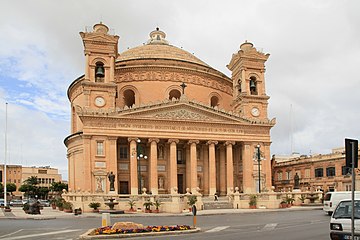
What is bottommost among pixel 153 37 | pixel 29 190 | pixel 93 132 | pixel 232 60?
pixel 29 190

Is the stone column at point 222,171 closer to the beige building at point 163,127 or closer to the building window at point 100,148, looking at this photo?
the beige building at point 163,127

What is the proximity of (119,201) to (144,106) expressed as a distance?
Answer: 1474 cm

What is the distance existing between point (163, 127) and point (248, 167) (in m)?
13.1

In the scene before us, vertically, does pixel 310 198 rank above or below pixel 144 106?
below

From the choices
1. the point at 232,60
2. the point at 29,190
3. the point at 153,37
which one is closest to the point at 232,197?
the point at 232,60

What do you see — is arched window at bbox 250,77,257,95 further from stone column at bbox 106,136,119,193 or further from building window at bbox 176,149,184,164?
stone column at bbox 106,136,119,193

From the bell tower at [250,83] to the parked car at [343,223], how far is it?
45886 mm

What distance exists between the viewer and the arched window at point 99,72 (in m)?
56.8

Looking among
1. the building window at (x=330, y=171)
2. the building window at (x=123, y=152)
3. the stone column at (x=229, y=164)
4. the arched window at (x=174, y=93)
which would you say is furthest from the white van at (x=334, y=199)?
the arched window at (x=174, y=93)

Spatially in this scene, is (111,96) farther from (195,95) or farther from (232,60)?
(232,60)

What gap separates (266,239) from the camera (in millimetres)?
17391

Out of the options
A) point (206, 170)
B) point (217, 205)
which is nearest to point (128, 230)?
point (217, 205)

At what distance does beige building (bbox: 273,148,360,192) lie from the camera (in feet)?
207


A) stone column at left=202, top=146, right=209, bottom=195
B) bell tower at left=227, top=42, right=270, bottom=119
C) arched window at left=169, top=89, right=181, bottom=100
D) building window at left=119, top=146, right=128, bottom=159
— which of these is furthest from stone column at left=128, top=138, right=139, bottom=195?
bell tower at left=227, top=42, right=270, bottom=119
